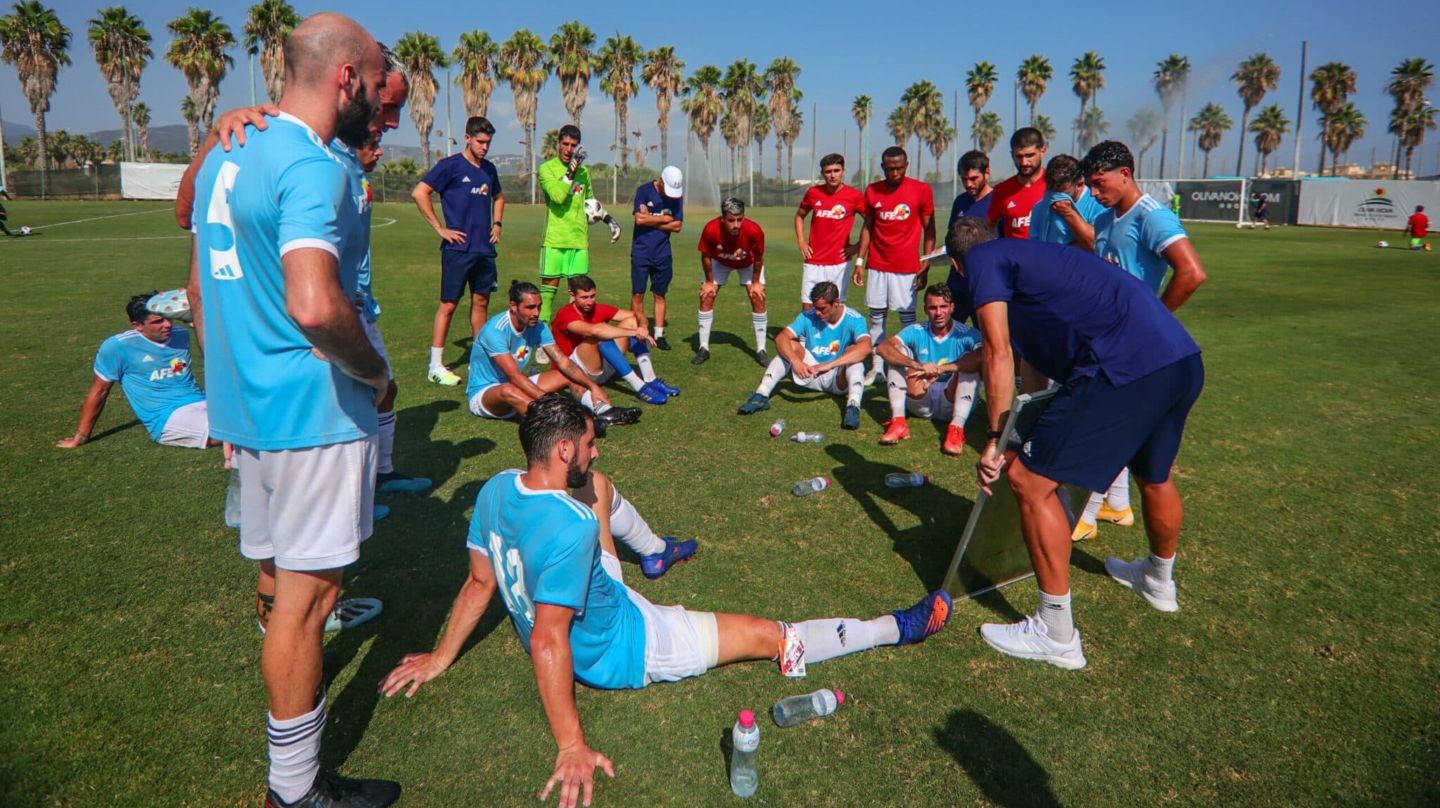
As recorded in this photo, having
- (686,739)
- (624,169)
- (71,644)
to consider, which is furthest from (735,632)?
(624,169)

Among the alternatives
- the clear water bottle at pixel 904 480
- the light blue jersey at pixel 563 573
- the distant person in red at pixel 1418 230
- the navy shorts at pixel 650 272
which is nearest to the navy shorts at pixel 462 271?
the navy shorts at pixel 650 272

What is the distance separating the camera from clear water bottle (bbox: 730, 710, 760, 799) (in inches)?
109

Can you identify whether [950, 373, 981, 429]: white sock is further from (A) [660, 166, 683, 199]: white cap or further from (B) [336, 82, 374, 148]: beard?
(B) [336, 82, 374, 148]: beard

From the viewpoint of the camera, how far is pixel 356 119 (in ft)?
8.43

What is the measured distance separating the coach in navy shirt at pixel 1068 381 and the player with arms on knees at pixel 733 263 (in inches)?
247

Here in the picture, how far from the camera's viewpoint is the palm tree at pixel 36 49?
51.1 meters

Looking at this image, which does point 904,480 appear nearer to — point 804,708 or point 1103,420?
point 1103,420

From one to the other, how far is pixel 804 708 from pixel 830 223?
689 cm

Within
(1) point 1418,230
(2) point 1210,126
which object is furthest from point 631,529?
(2) point 1210,126

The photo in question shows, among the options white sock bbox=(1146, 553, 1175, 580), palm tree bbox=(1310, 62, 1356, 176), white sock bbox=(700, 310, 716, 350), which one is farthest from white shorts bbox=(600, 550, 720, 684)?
palm tree bbox=(1310, 62, 1356, 176)

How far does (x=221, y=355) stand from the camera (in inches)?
98.6

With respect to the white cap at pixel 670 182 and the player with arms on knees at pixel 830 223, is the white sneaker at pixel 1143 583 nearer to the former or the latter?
the player with arms on knees at pixel 830 223

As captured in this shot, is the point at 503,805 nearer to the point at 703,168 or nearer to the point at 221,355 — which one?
the point at 221,355

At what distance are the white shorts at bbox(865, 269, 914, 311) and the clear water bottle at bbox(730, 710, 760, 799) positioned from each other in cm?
664
